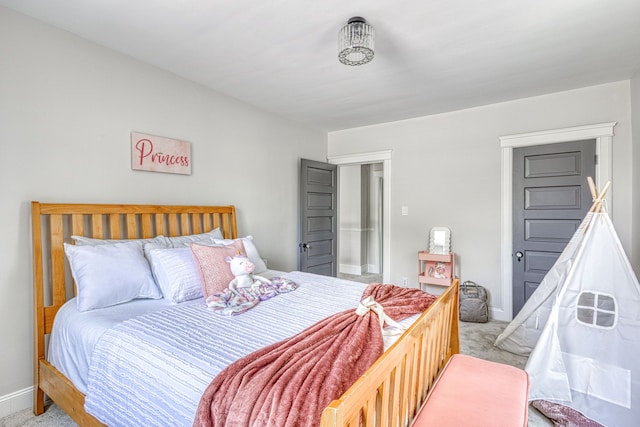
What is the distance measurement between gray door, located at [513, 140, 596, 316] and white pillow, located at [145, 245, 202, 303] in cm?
342

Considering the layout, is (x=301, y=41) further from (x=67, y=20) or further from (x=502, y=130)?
(x=502, y=130)

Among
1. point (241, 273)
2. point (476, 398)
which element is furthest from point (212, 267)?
point (476, 398)

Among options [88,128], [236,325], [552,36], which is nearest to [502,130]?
[552,36]

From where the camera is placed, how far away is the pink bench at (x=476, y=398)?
49.1 inches

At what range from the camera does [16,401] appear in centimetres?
203

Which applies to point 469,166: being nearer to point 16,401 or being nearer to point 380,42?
point 380,42

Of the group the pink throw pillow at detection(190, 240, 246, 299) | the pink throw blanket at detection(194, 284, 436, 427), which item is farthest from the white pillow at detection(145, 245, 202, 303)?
the pink throw blanket at detection(194, 284, 436, 427)

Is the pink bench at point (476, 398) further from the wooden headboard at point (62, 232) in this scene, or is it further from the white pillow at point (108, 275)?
the wooden headboard at point (62, 232)

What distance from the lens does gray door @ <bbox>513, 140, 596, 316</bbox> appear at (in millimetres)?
3248

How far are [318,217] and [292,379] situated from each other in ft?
11.4

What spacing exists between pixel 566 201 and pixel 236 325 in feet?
11.7

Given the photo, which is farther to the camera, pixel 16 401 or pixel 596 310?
pixel 596 310

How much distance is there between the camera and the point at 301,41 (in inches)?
91.4

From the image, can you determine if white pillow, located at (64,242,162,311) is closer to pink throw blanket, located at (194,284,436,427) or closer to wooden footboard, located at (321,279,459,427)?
→ pink throw blanket, located at (194,284,436,427)
